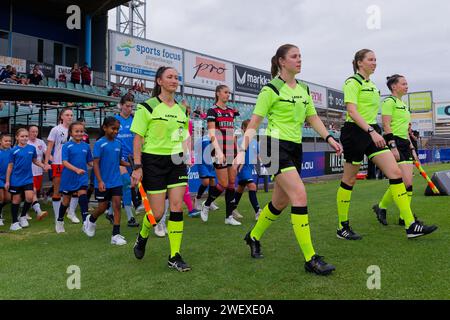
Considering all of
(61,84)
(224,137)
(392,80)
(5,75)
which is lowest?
(224,137)

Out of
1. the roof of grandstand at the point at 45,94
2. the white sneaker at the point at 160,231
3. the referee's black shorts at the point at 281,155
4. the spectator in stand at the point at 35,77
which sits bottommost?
the white sneaker at the point at 160,231

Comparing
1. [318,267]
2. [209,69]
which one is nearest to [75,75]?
[209,69]

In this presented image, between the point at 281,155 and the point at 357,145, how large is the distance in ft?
5.44

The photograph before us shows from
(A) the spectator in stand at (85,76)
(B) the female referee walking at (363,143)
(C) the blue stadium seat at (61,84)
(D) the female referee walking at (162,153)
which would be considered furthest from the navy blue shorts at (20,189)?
(A) the spectator in stand at (85,76)

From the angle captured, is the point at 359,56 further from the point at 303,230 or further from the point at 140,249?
the point at 140,249

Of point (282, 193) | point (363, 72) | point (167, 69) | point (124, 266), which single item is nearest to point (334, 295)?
point (282, 193)

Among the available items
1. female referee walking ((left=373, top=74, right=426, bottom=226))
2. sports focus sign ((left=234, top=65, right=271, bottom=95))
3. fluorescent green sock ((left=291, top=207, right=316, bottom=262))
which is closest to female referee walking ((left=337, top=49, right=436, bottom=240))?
female referee walking ((left=373, top=74, right=426, bottom=226))

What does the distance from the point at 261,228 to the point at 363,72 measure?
2.50m

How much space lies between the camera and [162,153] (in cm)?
427

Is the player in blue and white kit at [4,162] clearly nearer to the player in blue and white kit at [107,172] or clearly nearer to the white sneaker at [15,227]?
the white sneaker at [15,227]

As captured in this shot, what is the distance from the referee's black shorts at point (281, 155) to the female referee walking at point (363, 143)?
128cm

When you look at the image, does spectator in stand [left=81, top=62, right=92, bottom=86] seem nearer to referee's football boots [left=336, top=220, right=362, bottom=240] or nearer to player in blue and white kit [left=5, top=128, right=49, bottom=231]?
player in blue and white kit [left=5, top=128, right=49, bottom=231]

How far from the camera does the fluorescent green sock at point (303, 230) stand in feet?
12.6
